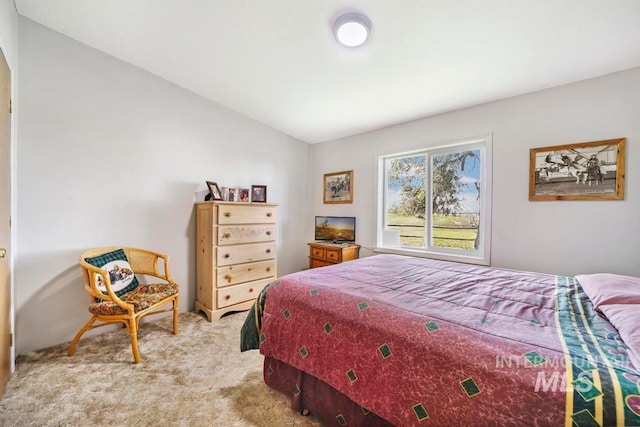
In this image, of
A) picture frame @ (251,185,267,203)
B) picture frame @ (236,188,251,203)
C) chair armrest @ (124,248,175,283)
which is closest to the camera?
chair armrest @ (124,248,175,283)

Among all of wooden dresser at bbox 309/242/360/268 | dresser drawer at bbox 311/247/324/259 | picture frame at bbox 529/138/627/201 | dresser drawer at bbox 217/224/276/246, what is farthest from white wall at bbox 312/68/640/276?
dresser drawer at bbox 217/224/276/246

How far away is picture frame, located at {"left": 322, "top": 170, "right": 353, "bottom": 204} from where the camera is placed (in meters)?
3.99

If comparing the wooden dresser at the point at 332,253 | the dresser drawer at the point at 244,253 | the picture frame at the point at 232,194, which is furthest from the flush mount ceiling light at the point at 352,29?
the wooden dresser at the point at 332,253

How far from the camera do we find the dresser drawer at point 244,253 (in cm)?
283

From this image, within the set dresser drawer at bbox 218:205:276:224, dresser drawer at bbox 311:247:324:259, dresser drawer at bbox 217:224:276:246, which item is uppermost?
dresser drawer at bbox 218:205:276:224

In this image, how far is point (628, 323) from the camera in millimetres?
958

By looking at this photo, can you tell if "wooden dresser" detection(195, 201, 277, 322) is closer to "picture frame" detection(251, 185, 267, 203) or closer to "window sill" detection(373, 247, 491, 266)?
"picture frame" detection(251, 185, 267, 203)

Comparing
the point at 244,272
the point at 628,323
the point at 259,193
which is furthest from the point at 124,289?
the point at 628,323

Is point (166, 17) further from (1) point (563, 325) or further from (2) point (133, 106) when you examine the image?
(1) point (563, 325)

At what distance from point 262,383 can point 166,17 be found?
2868 millimetres

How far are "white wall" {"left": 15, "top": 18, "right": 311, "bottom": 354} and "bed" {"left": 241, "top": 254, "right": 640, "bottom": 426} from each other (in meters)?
1.86

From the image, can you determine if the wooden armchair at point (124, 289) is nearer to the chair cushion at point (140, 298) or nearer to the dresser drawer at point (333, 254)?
the chair cushion at point (140, 298)

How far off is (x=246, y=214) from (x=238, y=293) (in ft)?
3.03

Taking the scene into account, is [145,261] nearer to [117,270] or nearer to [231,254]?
[117,270]
